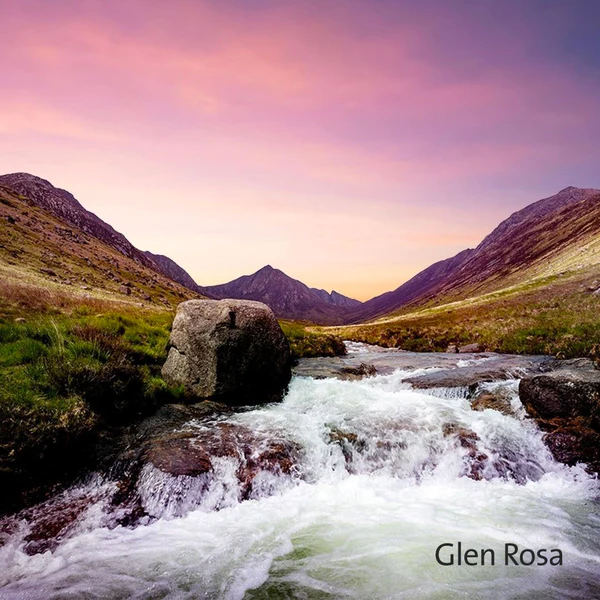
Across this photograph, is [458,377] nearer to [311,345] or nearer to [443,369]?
[443,369]

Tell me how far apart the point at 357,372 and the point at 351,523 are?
1177 centimetres

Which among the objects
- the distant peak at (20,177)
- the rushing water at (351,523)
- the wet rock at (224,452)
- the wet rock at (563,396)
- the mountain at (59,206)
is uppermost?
the distant peak at (20,177)

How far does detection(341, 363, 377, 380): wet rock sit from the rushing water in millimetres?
6196

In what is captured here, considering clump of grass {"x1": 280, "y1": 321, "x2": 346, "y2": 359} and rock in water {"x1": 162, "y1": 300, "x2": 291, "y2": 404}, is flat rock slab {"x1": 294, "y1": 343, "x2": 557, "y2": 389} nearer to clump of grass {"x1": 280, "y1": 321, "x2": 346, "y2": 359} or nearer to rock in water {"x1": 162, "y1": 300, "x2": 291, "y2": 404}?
clump of grass {"x1": 280, "y1": 321, "x2": 346, "y2": 359}

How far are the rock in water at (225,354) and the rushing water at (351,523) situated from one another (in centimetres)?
180

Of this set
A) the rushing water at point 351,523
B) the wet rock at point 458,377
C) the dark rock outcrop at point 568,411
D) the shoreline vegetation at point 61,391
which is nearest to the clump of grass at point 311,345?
the wet rock at point 458,377

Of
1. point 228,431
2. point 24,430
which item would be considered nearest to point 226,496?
point 228,431

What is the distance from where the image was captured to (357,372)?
738 inches

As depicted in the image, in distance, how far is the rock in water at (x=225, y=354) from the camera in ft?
43.3

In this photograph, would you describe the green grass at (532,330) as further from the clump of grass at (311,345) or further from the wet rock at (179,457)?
the wet rock at (179,457)

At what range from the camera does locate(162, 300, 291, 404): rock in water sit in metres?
13.2

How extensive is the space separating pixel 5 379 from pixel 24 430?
1.96m

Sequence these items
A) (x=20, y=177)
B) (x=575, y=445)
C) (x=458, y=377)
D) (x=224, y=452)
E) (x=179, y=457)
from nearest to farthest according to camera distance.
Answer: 1. (x=179, y=457)
2. (x=224, y=452)
3. (x=575, y=445)
4. (x=458, y=377)
5. (x=20, y=177)

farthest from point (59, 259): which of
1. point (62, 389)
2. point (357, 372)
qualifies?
point (62, 389)
